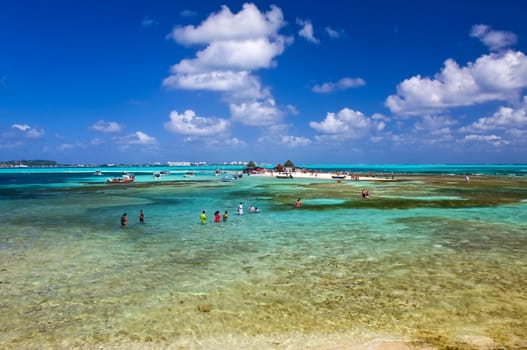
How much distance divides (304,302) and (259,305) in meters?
1.68

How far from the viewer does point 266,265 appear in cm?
1892

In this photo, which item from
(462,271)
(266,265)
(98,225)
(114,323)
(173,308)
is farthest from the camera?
(98,225)

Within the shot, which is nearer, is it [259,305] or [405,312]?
[405,312]

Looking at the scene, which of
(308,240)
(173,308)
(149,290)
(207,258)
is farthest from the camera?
(308,240)

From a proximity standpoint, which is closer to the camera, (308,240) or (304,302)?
(304,302)

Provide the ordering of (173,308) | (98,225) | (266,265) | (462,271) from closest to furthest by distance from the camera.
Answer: (173,308)
(462,271)
(266,265)
(98,225)

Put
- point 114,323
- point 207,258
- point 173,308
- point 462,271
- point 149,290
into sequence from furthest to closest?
1. point 207,258
2. point 462,271
3. point 149,290
4. point 173,308
5. point 114,323

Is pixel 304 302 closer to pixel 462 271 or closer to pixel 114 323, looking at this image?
pixel 114 323

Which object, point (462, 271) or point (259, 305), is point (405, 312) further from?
point (462, 271)

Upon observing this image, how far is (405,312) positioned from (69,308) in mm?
11887

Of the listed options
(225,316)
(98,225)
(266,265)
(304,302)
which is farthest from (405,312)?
(98,225)

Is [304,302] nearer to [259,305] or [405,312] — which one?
[259,305]

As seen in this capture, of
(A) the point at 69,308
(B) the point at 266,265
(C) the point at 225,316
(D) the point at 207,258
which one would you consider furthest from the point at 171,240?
(C) the point at 225,316

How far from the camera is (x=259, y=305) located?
13.6m
